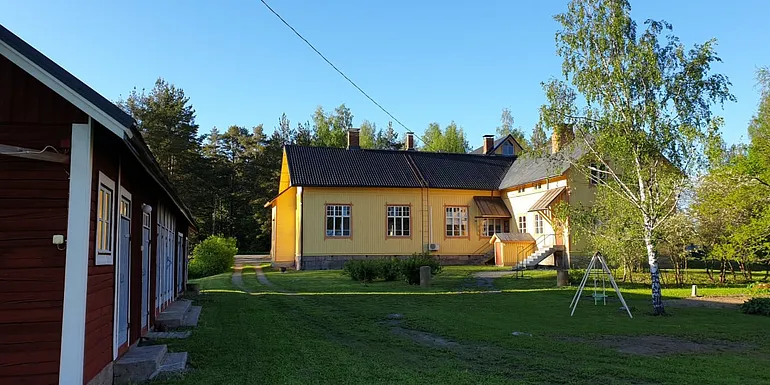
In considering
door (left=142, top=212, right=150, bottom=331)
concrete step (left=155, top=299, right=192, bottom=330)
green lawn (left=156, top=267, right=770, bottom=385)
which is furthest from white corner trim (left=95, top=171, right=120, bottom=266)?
concrete step (left=155, top=299, right=192, bottom=330)

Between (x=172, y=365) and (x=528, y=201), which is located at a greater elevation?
(x=528, y=201)

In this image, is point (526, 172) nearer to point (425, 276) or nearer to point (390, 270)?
point (390, 270)

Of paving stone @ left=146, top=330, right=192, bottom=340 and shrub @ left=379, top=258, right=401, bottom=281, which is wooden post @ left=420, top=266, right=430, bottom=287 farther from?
paving stone @ left=146, top=330, right=192, bottom=340

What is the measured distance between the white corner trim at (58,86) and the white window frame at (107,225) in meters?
0.93

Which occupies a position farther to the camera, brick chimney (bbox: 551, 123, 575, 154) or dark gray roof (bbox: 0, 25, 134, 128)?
brick chimney (bbox: 551, 123, 575, 154)

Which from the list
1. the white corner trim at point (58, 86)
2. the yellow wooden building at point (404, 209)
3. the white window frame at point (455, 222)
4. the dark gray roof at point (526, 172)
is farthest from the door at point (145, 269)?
the white window frame at point (455, 222)

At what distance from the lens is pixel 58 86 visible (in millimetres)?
5285

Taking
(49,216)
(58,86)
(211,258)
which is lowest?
(211,258)

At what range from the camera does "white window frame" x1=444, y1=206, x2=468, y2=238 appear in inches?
1208

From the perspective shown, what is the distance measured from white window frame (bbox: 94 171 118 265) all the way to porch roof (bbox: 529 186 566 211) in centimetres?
2236

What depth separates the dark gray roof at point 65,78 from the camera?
5277 mm

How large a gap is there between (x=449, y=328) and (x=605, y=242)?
10686 mm

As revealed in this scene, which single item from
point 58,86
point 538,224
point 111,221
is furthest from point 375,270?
point 58,86

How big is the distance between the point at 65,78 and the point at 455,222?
2647cm
